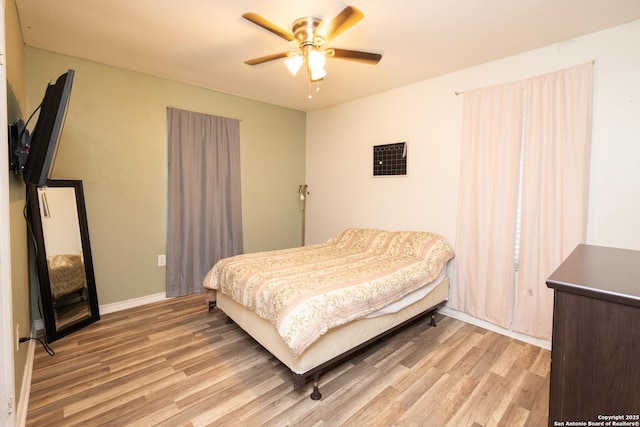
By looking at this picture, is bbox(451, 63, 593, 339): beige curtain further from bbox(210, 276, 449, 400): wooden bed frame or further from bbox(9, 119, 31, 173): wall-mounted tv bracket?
bbox(9, 119, 31, 173): wall-mounted tv bracket

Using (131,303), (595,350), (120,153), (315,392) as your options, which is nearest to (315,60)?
(595,350)

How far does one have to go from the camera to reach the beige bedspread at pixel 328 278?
177 centimetres

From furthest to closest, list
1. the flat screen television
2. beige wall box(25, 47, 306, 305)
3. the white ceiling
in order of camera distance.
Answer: beige wall box(25, 47, 306, 305)
the white ceiling
the flat screen television

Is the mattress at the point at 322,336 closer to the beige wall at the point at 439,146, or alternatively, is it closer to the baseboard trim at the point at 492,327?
the baseboard trim at the point at 492,327

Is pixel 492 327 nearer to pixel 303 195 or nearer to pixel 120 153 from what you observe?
pixel 303 195

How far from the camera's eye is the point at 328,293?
74.7 inches

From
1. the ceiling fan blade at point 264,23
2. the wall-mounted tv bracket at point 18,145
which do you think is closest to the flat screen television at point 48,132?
the wall-mounted tv bracket at point 18,145

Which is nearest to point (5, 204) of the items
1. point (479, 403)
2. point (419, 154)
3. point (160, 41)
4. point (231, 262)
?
point (231, 262)

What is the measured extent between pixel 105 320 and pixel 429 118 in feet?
12.8

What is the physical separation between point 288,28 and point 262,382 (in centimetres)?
254

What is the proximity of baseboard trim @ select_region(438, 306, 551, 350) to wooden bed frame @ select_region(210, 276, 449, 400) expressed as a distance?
1.87 feet

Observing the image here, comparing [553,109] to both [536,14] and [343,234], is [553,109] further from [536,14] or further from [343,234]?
[343,234]

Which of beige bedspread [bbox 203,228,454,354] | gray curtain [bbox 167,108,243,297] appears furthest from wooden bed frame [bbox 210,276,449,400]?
gray curtain [bbox 167,108,243,297]

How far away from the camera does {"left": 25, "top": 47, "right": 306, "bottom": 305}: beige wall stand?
107 inches
